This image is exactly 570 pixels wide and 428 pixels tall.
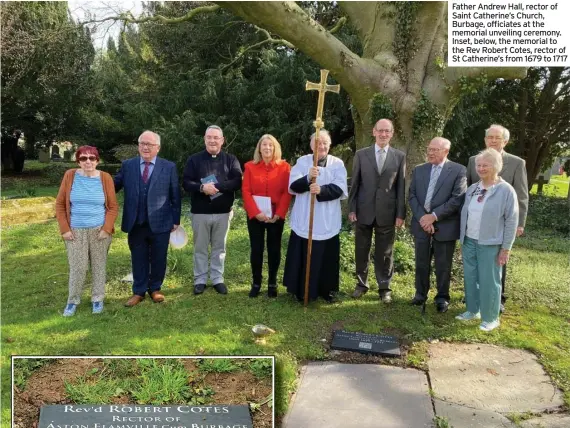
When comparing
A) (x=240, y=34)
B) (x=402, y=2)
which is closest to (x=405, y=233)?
(x=402, y=2)

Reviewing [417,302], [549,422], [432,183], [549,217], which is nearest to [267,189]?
[432,183]

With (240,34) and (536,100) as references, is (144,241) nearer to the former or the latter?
(240,34)

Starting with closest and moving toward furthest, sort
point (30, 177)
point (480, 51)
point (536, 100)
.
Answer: point (480, 51), point (536, 100), point (30, 177)

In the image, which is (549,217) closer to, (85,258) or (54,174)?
(85,258)

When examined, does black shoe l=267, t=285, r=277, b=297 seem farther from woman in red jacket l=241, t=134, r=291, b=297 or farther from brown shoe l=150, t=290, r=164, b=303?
brown shoe l=150, t=290, r=164, b=303

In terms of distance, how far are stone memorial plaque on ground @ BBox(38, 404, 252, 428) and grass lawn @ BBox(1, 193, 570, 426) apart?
1.32 ft

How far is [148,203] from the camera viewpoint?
516cm

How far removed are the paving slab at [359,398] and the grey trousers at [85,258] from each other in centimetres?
243

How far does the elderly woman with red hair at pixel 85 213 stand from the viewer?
15.9ft

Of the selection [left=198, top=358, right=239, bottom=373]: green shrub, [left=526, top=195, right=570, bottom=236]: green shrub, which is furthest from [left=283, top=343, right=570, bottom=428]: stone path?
[left=526, top=195, right=570, bottom=236]: green shrub

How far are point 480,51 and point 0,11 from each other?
14781mm

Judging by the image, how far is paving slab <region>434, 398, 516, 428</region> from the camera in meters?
3.33

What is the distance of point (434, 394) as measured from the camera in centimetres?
372

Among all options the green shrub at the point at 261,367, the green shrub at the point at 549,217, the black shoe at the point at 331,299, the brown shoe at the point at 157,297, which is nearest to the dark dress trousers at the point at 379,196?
the black shoe at the point at 331,299
